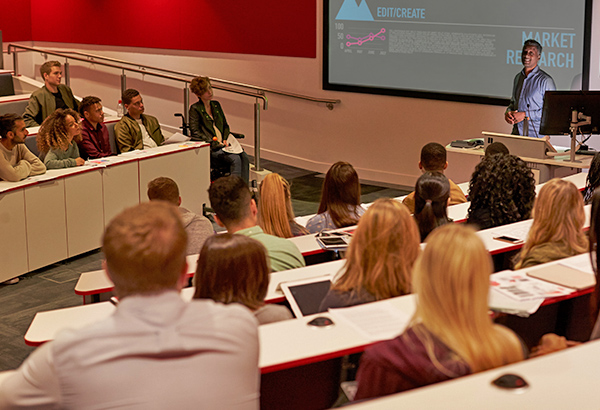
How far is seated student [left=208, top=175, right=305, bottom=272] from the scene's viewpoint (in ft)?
10.9

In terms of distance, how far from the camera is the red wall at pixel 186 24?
360 inches

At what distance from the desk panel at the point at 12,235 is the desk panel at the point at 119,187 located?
0.79 m

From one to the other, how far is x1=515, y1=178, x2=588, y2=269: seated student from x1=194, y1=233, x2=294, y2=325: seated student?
4.29 feet

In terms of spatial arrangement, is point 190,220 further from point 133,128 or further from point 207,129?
point 207,129

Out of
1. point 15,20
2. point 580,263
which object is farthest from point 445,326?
point 15,20

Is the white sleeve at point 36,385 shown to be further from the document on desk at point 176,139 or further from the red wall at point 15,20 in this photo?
the red wall at point 15,20

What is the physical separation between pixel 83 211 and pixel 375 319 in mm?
3854

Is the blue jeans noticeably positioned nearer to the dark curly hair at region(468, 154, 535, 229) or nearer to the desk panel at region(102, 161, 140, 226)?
the desk panel at region(102, 161, 140, 226)

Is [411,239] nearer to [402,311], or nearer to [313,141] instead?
[402,311]

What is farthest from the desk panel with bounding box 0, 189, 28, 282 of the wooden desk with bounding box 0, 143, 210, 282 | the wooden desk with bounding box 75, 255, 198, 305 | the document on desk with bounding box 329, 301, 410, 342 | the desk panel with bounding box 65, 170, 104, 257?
the document on desk with bounding box 329, 301, 410, 342

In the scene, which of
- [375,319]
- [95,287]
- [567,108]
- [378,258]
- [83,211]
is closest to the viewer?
[375,319]

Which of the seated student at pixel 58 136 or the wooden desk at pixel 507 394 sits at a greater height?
the seated student at pixel 58 136

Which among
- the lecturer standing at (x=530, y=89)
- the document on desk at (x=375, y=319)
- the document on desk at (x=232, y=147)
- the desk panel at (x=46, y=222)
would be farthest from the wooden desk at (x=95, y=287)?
the lecturer standing at (x=530, y=89)

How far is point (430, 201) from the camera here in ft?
12.9
